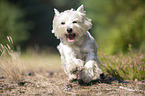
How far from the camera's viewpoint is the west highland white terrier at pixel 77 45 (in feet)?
10.6

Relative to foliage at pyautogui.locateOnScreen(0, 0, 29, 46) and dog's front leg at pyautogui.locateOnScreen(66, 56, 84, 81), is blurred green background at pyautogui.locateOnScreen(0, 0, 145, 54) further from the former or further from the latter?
dog's front leg at pyautogui.locateOnScreen(66, 56, 84, 81)

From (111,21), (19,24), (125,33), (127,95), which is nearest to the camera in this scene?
(127,95)

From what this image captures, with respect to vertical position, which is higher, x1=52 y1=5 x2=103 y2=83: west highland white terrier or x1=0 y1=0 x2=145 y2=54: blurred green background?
x1=0 y1=0 x2=145 y2=54: blurred green background

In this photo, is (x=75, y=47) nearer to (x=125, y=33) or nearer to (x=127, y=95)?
(x=127, y=95)

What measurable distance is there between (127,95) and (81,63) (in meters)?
0.91

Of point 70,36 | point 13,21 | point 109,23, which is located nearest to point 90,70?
point 70,36

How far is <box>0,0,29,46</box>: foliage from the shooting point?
450 inches

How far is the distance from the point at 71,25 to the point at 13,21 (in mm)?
9626

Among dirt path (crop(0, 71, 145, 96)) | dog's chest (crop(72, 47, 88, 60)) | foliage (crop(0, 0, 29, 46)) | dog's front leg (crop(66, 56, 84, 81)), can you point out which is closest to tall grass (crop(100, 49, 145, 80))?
dirt path (crop(0, 71, 145, 96))

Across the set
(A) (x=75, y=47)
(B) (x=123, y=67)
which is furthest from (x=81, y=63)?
(B) (x=123, y=67)

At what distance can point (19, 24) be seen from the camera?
12.3 metres

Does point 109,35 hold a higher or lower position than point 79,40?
higher

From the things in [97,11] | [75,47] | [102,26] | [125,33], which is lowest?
[75,47]

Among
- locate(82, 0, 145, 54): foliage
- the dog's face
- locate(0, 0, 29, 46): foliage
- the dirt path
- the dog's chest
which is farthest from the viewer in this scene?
locate(0, 0, 29, 46): foliage
